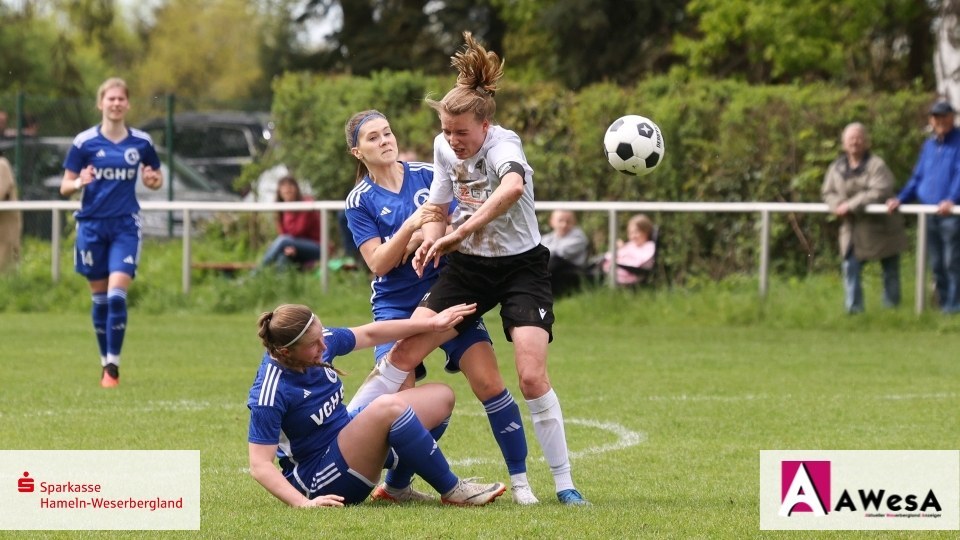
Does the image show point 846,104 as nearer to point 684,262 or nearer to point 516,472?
point 684,262

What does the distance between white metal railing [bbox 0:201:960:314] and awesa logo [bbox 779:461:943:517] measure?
9.37 m

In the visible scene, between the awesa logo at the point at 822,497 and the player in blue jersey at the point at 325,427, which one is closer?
the awesa logo at the point at 822,497

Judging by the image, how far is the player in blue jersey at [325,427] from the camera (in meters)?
6.62

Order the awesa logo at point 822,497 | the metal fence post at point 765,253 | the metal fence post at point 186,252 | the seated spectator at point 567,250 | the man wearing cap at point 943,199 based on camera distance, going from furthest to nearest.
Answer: the metal fence post at point 186,252, the seated spectator at point 567,250, the metal fence post at point 765,253, the man wearing cap at point 943,199, the awesa logo at point 822,497

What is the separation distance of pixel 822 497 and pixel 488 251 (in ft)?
6.26

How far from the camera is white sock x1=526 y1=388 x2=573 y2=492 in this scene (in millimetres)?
7156

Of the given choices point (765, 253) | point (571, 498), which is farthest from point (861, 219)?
point (571, 498)

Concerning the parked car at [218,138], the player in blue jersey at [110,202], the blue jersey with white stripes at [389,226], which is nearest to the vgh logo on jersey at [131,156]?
the player in blue jersey at [110,202]

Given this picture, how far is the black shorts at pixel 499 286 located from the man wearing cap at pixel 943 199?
8.69 metres

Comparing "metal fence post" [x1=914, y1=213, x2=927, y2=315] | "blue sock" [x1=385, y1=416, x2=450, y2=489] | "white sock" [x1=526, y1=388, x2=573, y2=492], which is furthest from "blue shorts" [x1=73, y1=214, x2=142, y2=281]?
"metal fence post" [x1=914, y1=213, x2=927, y2=315]

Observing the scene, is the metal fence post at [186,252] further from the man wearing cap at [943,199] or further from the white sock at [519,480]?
the white sock at [519,480]

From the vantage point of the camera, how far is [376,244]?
7.58 meters

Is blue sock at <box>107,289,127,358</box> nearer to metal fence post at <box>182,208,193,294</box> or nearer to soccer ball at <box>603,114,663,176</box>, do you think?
soccer ball at <box>603,114,663,176</box>

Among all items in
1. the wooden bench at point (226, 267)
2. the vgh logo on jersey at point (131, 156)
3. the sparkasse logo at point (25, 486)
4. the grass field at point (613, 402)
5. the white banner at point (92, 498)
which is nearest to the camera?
the white banner at point (92, 498)
